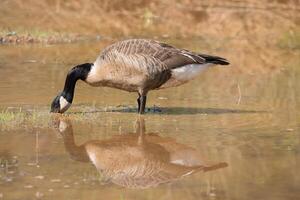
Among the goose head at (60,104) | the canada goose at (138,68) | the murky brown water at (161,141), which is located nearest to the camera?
the murky brown water at (161,141)

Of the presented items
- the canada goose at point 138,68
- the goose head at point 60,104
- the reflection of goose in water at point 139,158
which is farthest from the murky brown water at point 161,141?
the canada goose at point 138,68

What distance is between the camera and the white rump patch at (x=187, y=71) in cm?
1091

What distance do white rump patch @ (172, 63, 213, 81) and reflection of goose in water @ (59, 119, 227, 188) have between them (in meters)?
1.31

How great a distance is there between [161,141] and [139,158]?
2.58 feet

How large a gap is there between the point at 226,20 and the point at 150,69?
804cm

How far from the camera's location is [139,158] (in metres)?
8.58

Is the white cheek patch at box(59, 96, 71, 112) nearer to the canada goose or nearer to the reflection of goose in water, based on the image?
the canada goose

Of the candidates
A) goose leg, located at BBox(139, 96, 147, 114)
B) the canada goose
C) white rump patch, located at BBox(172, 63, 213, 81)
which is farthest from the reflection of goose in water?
white rump patch, located at BBox(172, 63, 213, 81)

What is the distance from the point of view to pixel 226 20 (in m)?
18.5

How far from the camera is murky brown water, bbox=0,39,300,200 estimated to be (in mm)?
7445

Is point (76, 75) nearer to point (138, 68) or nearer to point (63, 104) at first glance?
point (63, 104)

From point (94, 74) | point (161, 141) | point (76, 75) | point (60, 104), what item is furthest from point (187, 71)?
point (161, 141)

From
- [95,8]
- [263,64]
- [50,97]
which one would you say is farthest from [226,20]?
[50,97]

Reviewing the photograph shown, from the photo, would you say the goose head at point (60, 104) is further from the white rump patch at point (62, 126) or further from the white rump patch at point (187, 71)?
the white rump patch at point (187, 71)
